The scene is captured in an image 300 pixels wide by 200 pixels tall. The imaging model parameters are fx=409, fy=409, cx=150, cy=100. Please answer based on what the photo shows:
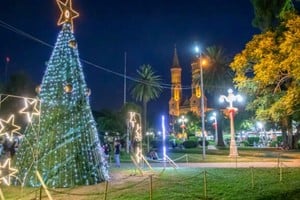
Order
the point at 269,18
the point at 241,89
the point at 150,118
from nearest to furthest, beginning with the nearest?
the point at 241,89, the point at 269,18, the point at 150,118

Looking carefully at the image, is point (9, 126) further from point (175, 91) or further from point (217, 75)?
point (175, 91)

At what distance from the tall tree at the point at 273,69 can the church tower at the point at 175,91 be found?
372 feet

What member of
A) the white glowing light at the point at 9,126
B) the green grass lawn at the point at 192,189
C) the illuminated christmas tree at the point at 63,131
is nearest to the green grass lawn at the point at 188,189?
the green grass lawn at the point at 192,189

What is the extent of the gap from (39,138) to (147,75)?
59116mm

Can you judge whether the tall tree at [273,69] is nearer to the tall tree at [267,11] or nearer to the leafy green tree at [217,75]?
the tall tree at [267,11]

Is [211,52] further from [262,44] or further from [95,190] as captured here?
[95,190]

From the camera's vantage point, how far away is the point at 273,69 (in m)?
20.4

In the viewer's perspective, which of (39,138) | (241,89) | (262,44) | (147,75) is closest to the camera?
(39,138)

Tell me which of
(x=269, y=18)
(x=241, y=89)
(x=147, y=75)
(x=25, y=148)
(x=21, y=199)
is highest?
(x=147, y=75)

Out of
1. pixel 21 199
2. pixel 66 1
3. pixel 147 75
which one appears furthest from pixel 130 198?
pixel 147 75

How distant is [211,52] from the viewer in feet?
199

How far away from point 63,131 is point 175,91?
12562cm

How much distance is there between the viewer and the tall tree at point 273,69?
18812 mm

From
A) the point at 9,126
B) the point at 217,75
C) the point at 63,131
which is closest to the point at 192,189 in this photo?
the point at 63,131
